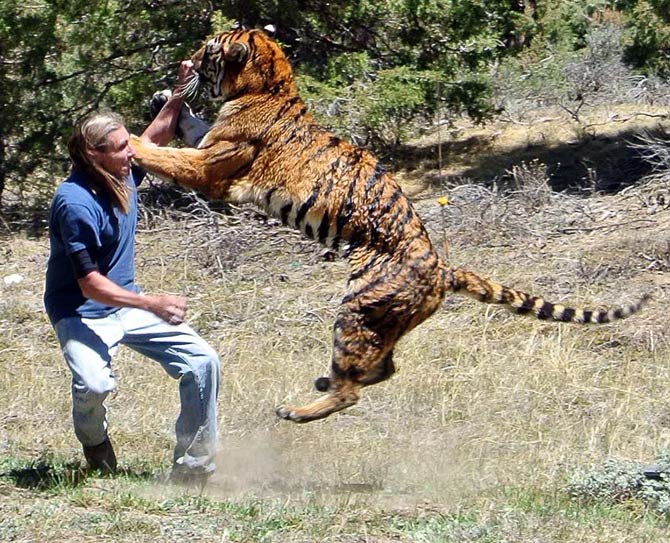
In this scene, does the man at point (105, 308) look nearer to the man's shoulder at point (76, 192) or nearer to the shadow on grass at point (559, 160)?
the man's shoulder at point (76, 192)

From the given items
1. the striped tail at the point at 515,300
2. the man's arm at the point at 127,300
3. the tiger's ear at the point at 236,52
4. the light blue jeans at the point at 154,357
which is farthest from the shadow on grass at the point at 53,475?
the tiger's ear at the point at 236,52

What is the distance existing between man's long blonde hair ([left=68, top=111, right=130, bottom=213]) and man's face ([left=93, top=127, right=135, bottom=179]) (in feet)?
0.05

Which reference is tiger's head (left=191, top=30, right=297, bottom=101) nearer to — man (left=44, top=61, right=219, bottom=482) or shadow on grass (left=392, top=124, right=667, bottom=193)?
man (left=44, top=61, right=219, bottom=482)

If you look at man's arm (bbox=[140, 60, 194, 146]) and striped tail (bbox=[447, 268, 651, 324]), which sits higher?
man's arm (bbox=[140, 60, 194, 146])

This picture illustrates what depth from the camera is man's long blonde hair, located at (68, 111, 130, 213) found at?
19.3 ft

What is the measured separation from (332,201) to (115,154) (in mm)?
1385

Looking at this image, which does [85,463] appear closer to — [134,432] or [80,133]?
[134,432]

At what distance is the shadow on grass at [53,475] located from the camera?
239 inches

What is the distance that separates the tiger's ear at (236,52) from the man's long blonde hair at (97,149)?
123cm

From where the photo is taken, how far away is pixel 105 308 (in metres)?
6.11

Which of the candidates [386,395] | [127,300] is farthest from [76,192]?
[386,395]

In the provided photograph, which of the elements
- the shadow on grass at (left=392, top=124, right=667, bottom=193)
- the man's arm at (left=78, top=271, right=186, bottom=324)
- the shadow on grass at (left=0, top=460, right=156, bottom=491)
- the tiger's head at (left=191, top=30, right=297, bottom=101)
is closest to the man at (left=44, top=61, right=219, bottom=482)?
the man's arm at (left=78, top=271, right=186, bottom=324)

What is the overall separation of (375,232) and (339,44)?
7893mm

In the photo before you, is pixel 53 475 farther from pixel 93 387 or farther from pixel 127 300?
pixel 127 300
